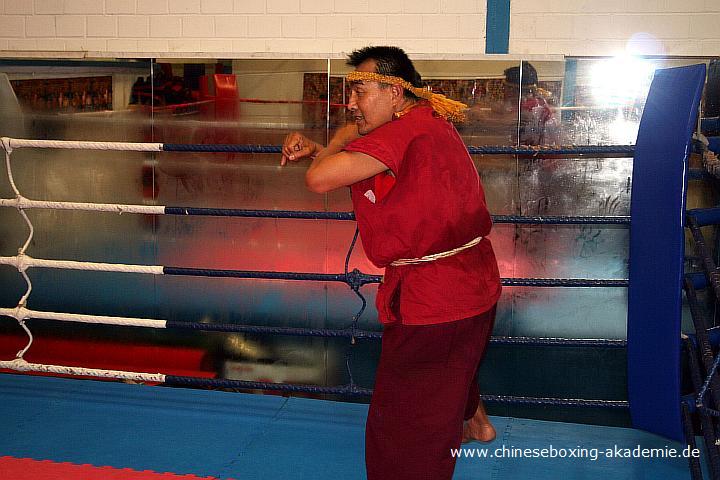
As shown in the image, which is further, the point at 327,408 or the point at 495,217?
the point at 327,408

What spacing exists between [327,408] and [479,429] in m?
0.62

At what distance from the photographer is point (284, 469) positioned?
2.70 m

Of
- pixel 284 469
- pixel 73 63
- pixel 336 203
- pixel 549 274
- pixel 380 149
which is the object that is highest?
pixel 73 63

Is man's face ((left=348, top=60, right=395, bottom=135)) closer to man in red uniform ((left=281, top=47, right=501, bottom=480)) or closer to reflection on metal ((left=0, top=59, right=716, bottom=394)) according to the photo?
man in red uniform ((left=281, top=47, right=501, bottom=480))

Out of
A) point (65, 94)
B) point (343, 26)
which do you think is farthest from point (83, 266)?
point (343, 26)

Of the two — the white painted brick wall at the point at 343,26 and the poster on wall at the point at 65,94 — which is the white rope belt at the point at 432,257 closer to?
the white painted brick wall at the point at 343,26

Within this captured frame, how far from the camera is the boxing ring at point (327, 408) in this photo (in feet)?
7.83

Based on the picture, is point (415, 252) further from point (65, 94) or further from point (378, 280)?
point (65, 94)

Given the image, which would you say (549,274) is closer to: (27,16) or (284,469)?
(284,469)

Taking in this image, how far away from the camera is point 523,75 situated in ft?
12.5

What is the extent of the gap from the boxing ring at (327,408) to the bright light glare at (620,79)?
84 centimetres

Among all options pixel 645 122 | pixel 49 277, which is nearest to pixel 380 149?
pixel 645 122

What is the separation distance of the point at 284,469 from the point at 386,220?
1045 millimetres

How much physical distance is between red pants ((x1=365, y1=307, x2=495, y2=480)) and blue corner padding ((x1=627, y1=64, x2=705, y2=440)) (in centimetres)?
59
